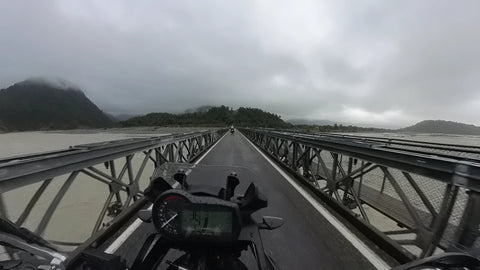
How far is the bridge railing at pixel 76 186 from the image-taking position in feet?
11.2

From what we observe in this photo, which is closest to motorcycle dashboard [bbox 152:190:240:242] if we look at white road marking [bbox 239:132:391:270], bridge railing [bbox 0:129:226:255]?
bridge railing [bbox 0:129:226:255]

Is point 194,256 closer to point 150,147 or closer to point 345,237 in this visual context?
point 345,237

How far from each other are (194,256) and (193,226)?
270 mm

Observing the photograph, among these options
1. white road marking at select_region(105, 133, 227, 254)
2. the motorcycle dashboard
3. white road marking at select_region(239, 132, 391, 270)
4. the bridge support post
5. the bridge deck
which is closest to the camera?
the motorcycle dashboard

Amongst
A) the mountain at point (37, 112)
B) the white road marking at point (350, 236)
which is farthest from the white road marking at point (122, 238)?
the mountain at point (37, 112)

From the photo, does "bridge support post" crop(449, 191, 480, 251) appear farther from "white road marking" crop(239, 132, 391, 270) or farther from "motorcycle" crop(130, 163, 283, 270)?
"motorcycle" crop(130, 163, 283, 270)

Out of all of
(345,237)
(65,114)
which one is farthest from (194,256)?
(65,114)

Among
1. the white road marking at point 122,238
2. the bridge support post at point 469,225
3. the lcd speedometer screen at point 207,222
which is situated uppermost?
the lcd speedometer screen at point 207,222

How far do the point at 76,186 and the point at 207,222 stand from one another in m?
11.6

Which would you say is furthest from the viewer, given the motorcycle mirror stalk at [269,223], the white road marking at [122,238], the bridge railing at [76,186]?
the white road marking at [122,238]

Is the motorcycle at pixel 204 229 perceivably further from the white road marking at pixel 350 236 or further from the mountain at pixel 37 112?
the mountain at pixel 37 112

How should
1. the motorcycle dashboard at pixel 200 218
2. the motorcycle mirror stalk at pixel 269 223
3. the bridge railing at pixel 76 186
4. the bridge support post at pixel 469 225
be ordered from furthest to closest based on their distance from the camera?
the bridge railing at pixel 76 186 → the bridge support post at pixel 469 225 → the motorcycle mirror stalk at pixel 269 223 → the motorcycle dashboard at pixel 200 218

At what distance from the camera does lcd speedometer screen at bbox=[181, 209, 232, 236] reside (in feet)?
6.79

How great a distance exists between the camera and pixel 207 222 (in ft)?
6.79
